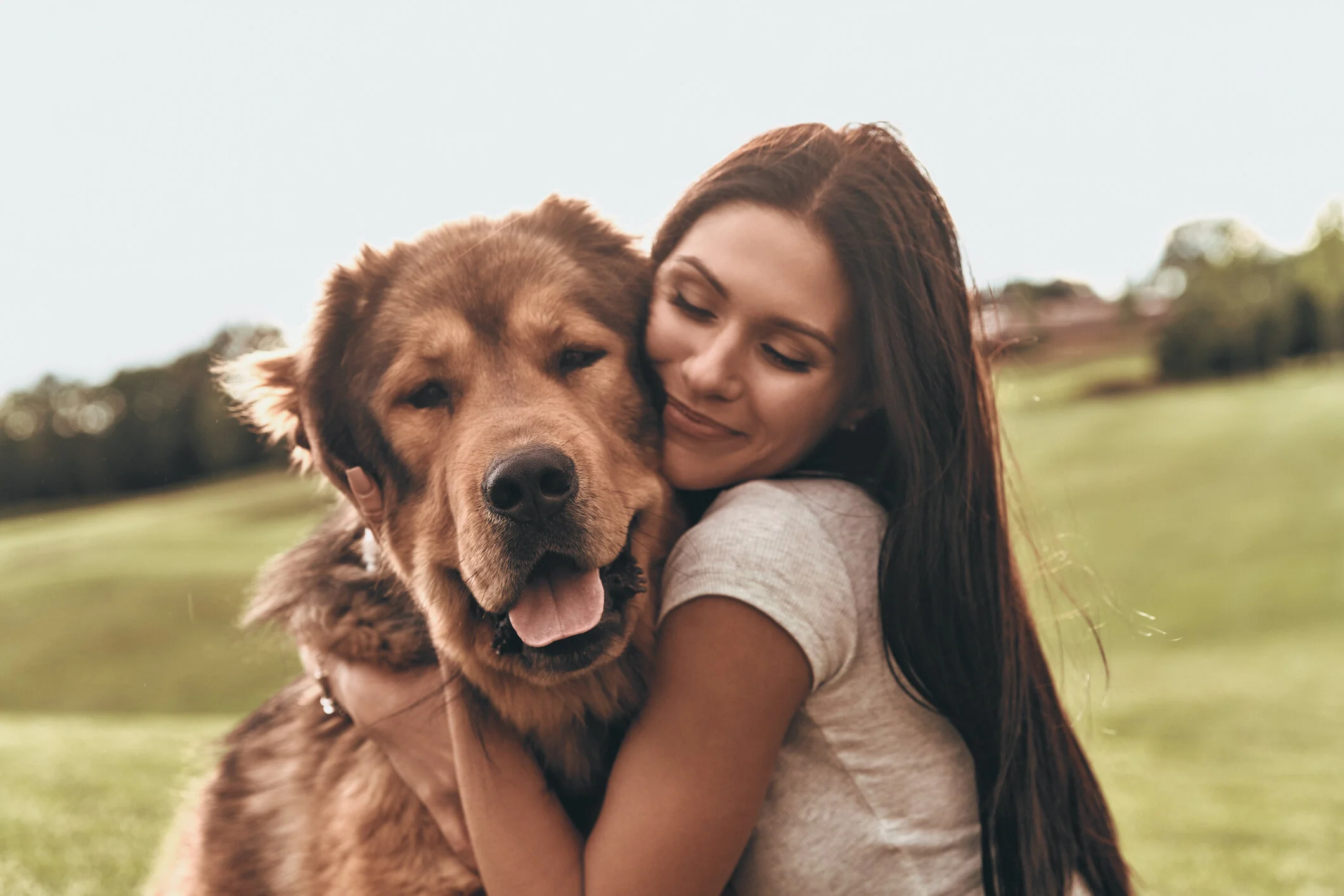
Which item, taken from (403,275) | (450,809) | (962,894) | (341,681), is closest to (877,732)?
(962,894)

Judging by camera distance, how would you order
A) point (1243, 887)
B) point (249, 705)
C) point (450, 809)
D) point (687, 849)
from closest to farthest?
point (687, 849) → point (450, 809) → point (1243, 887) → point (249, 705)

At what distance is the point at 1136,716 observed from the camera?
10398 mm

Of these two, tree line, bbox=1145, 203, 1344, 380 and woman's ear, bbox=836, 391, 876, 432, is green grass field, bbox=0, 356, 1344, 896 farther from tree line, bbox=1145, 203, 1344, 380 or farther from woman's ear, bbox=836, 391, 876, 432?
tree line, bbox=1145, 203, 1344, 380

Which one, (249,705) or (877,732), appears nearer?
(877,732)

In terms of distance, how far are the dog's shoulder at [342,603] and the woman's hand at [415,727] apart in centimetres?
6

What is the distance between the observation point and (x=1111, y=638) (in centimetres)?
1383

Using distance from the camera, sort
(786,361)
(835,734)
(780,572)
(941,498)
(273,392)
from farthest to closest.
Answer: (273,392)
(786,361)
(941,498)
(835,734)
(780,572)

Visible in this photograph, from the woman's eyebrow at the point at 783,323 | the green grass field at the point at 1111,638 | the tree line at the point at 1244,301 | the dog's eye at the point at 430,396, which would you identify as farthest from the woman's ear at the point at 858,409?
the tree line at the point at 1244,301

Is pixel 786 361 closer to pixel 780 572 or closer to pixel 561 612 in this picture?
pixel 780 572

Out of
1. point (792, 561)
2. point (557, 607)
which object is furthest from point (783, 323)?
point (557, 607)

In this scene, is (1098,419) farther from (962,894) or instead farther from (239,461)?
(962,894)

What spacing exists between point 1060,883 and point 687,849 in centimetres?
117

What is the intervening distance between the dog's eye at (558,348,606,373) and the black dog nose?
49 cm

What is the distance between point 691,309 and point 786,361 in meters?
0.30
